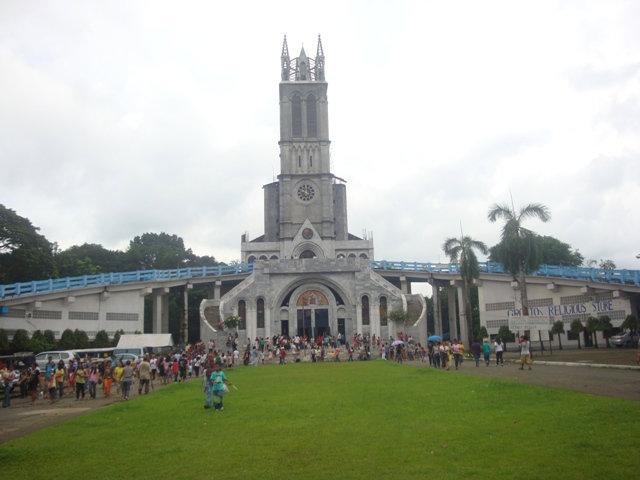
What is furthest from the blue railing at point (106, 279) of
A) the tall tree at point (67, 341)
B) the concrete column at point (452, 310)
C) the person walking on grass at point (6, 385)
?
the concrete column at point (452, 310)

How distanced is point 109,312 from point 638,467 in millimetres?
44785

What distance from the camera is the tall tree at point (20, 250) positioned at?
144 ft

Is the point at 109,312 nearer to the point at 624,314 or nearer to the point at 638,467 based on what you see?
the point at 624,314

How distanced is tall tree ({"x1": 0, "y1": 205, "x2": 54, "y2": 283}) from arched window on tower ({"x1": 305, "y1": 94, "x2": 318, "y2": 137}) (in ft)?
113

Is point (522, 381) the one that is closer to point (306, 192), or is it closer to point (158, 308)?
point (158, 308)

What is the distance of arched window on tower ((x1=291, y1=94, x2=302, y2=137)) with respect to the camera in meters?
69.5

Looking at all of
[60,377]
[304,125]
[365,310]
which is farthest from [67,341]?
[304,125]

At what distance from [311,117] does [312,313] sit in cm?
3053

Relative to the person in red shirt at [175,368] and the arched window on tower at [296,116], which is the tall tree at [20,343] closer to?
the person in red shirt at [175,368]

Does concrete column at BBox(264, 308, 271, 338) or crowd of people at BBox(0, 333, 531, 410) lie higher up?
concrete column at BBox(264, 308, 271, 338)

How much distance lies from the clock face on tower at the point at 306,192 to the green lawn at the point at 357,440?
52.5 m

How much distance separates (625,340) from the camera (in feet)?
119

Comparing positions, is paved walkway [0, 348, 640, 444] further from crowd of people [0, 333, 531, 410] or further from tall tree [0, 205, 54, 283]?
tall tree [0, 205, 54, 283]

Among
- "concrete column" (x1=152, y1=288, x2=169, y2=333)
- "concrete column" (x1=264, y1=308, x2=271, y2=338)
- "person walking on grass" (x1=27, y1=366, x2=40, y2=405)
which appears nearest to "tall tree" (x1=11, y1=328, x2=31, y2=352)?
"person walking on grass" (x1=27, y1=366, x2=40, y2=405)
